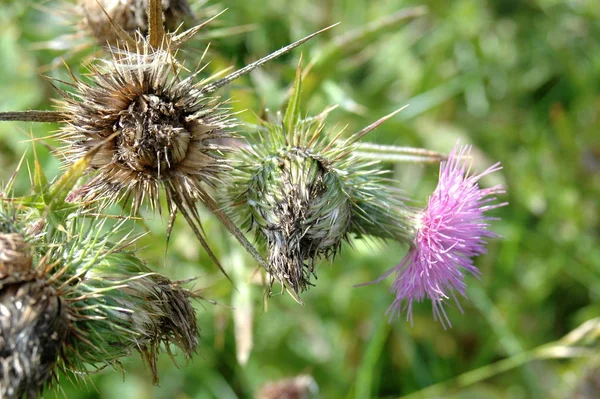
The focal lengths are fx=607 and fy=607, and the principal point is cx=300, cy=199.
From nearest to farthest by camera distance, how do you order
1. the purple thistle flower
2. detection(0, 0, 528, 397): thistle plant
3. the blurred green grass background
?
detection(0, 0, 528, 397): thistle plant → the purple thistle flower → the blurred green grass background

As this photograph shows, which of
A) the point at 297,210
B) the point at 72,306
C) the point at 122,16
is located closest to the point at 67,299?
the point at 72,306

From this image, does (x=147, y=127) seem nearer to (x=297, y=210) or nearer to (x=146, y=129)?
(x=146, y=129)

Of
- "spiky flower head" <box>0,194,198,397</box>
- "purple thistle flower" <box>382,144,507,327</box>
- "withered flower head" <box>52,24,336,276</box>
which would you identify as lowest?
"purple thistle flower" <box>382,144,507,327</box>

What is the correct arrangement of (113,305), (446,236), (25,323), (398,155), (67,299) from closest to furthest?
(25,323) < (67,299) < (113,305) < (446,236) < (398,155)

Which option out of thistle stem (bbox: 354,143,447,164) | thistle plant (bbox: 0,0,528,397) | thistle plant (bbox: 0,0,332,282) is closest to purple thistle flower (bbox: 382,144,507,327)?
thistle plant (bbox: 0,0,528,397)

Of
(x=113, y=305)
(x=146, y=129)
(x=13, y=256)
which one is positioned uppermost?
(x=146, y=129)

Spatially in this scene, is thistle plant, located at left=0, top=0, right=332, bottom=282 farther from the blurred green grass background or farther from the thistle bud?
the blurred green grass background
